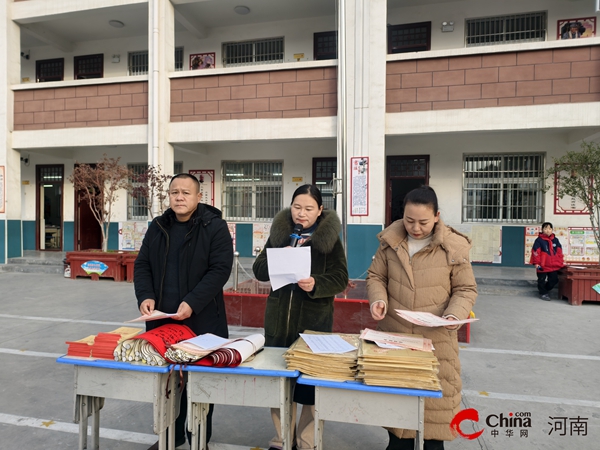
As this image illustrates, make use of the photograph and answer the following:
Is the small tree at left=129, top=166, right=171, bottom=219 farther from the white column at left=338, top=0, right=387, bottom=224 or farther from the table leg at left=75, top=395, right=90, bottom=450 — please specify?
the table leg at left=75, top=395, right=90, bottom=450

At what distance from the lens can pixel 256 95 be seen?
28.2 feet

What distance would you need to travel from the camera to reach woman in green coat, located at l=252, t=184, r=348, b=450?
7.81 feet

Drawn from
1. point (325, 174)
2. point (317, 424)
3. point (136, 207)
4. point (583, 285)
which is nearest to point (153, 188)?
point (136, 207)

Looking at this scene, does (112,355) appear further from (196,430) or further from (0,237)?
(0,237)

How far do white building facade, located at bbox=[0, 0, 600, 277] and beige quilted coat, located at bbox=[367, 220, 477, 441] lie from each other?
444 cm

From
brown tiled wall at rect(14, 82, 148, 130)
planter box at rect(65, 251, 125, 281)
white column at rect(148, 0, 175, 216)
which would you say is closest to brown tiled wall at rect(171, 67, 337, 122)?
white column at rect(148, 0, 175, 216)

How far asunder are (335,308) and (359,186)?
11.6ft

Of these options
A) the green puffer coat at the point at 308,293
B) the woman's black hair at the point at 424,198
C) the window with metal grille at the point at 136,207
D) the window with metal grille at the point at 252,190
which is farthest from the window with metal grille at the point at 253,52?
the woman's black hair at the point at 424,198

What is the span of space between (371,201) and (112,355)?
627cm

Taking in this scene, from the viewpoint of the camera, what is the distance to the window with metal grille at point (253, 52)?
10.2m

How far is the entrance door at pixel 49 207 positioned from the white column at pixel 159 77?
4.94 m

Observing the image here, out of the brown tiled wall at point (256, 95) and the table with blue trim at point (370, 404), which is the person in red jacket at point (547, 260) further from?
the table with blue trim at point (370, 404)

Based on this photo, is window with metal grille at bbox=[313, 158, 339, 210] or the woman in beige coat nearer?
the woman in beige coat

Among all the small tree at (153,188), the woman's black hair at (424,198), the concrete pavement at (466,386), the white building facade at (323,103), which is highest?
the white building facade at (323,103)
